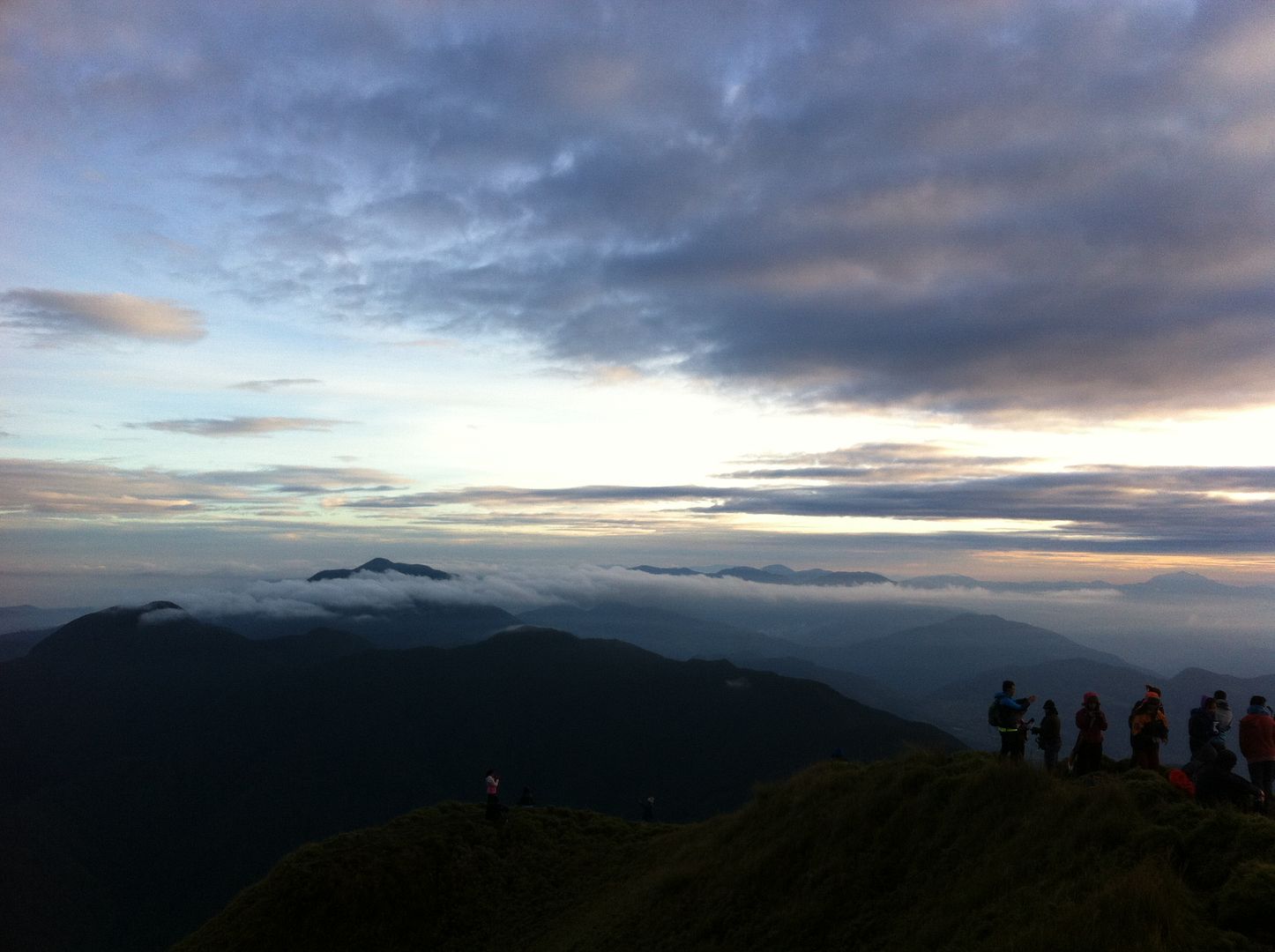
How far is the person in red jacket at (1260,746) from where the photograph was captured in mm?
18250

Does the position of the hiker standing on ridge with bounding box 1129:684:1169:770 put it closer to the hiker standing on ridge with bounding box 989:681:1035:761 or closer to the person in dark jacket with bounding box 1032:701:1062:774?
the person in dark jacket with bounding box 1032:701:1062:774

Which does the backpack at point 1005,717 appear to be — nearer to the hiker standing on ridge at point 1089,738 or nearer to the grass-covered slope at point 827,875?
the grass-covered slope at point 827,875

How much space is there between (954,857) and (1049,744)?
558 centimetres

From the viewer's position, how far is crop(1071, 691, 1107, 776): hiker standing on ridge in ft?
69.2

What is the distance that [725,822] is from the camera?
105 ft

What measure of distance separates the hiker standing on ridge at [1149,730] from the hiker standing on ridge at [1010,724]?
2686 mm

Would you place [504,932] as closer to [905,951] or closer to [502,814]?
[502,814]

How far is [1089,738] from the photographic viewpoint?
21.1m

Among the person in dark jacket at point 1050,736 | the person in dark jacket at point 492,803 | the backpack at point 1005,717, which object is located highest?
the backpack at point 1005,717

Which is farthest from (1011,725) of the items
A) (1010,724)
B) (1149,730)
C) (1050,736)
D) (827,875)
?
(827,875)

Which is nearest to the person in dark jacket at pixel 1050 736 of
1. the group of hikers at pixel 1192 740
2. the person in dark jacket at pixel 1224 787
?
the group of hikers at pixel 1192 740

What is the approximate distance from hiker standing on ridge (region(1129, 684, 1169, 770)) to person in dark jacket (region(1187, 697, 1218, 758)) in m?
0.95

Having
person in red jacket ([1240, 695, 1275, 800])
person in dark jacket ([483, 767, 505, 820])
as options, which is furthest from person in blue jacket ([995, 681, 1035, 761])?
person in dark jacket ([483, 767, 505, 820])

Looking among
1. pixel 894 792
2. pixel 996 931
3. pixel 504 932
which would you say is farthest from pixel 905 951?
pixel 504 932
